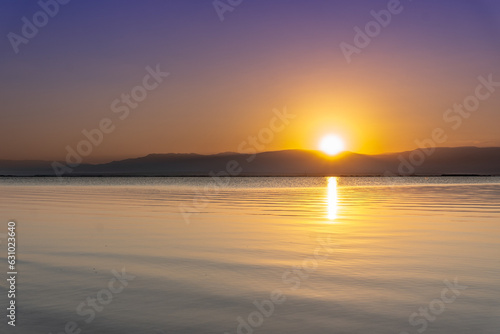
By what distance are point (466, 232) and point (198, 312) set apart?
13.2 m

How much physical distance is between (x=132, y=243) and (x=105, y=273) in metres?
4.41

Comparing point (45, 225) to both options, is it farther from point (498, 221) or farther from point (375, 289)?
point (498, 221)

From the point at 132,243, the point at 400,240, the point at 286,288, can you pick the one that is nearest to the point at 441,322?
the point at 286,288

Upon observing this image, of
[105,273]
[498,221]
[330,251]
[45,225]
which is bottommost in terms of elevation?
[105,273]

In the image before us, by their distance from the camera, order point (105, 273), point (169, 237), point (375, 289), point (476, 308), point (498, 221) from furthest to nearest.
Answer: point (498, 221) → point (169, 237) → point (105, 273) → point (375, 289) → point (476, 308)

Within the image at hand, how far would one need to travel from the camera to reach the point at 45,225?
21.0 m

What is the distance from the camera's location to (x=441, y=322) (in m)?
8.40

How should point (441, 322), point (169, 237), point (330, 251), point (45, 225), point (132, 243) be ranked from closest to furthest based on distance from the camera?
point (441, 322)
point (330, 251)
point (132, 243)
point (169, 237)
point (45, 225)

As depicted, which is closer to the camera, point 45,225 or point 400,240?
point 400,240

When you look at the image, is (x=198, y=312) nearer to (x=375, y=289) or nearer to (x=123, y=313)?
(x=123, y=313)

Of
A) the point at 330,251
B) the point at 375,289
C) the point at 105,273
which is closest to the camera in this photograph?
the point at 375,289

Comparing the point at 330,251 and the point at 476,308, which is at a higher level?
the point at 330,251

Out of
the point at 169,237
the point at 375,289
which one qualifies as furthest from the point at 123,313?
the point at 169,237

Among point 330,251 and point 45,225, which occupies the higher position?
point 45,225
